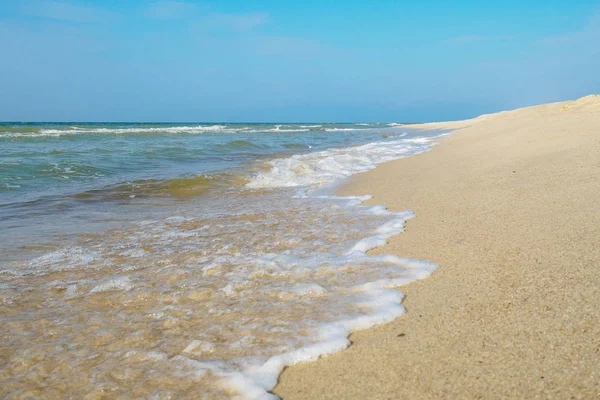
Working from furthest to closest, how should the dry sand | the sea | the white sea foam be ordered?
the white sea foam, the sea, the dry sand

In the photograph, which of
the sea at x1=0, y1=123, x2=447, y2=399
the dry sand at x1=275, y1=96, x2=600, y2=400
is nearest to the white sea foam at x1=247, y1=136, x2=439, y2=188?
the sea at x1=0, y1=123, x2=447, y2=399

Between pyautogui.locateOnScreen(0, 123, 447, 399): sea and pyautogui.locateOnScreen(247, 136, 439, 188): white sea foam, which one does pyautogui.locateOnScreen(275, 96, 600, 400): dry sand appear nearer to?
pyautogui.locateOnScreen(0, 123, 447, 399): sea

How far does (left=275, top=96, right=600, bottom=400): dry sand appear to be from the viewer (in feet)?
5.21

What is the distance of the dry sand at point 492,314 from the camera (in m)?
1.59

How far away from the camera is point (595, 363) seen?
1562 mm

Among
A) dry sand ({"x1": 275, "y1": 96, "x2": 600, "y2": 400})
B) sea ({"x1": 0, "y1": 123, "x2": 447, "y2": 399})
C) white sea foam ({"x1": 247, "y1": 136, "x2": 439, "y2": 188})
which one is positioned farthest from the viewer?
white sea foam ({"x1": 247, "y1": 136, "x2": 439, "y2": 188})

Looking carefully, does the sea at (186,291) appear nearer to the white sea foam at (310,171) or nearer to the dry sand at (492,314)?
the dry sand at (492,314)

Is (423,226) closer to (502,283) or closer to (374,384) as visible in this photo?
(502,283)

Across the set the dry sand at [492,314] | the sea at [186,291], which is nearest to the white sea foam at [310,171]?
the sea at [186,291]

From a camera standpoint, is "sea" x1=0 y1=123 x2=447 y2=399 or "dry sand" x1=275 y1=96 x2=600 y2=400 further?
"sea" x1=0 y1=123 x2=447 y2=399

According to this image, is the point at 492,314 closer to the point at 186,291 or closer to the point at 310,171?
the point at 186,291

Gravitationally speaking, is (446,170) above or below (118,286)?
above

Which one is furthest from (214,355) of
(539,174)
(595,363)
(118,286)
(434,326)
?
(539,174)

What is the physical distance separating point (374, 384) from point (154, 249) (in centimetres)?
260
